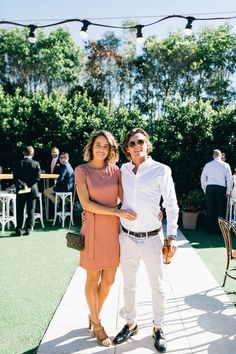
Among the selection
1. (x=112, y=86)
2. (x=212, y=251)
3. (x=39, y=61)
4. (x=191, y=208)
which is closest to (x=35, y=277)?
(x=212, y=251)

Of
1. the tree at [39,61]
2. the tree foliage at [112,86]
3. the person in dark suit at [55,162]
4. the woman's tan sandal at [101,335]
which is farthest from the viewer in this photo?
the tree at [39,61]

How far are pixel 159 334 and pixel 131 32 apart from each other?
123ft

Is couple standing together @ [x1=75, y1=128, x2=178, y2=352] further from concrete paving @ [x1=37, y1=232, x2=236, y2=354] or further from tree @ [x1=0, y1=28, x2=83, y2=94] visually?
tree @ [x1=0, y1=28, x2=83, y2=94]

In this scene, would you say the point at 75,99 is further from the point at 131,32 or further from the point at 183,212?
the point at 131,32

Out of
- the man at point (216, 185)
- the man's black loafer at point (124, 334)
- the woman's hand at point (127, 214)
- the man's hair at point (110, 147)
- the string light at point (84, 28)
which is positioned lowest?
the man's black loafer at point (124, 334)

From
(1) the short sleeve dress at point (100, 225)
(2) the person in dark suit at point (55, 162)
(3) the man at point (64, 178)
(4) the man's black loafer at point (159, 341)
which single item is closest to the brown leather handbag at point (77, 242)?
(1) the short sleeve dress at point (100, 225)

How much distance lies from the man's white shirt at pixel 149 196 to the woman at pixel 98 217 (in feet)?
0.54

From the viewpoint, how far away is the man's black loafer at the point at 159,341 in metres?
3.14

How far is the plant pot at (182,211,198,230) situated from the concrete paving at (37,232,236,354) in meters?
4.27

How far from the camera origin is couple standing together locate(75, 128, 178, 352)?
3092 millimetres

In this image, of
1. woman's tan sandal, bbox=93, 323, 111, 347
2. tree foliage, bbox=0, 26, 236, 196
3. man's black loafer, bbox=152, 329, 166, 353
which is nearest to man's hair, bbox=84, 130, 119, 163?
woman's tan sandal, bbox=93, 323, 111, 347

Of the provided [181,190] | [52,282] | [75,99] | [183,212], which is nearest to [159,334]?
[52,282]

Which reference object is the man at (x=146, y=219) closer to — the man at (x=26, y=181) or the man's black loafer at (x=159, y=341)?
the man's black loafer at (x=159, y=341)

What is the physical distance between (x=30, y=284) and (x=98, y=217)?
224cm
